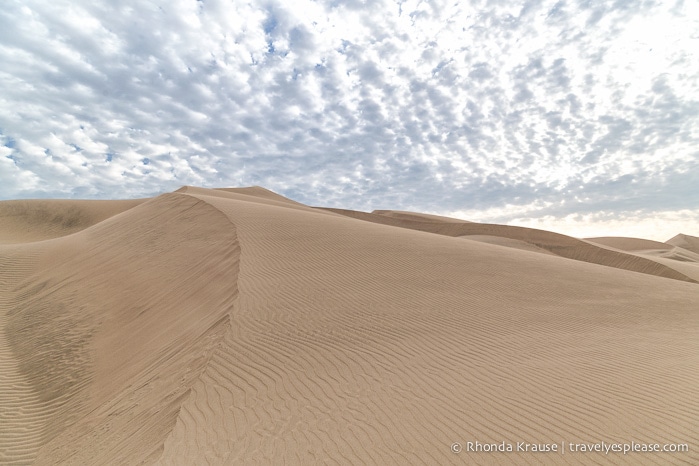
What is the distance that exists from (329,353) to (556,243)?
31.3 metres

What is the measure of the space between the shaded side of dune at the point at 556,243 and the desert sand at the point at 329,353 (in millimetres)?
10473

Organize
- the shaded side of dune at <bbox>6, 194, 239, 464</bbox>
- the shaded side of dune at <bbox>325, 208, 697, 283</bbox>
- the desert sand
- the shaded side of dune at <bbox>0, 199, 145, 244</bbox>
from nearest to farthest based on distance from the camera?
1. the desert sand
2. the shaded side of dune at <bbox>6, 194, 239, 464</bbox>
3. the shaded side of dune at <bbox>325, 208, 697, 283</bbox>
4. the shaded side of dune at <bbox>0, 199, 145, 244</bbox>

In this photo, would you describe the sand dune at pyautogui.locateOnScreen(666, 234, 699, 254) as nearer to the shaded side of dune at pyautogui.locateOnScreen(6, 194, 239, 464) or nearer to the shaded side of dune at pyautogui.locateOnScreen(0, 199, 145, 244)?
the shaded side of dune at pyautogui.locateOnScreen(6, 194, 239, 464)

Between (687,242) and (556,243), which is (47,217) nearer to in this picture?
(556,243)

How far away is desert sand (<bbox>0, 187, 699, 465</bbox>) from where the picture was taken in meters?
4.05

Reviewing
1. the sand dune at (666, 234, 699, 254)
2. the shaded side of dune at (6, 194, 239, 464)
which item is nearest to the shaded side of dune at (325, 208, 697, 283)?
the shaded side of dune at (6, 194, 239, 464)

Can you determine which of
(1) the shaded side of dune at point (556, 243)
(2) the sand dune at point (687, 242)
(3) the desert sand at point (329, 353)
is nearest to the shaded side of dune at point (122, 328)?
(3) the desert sand at point (329, 353)

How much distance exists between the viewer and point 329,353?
6117mm

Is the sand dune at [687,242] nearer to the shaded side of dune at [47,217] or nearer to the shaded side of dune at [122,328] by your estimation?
the shaded side of dune at [122,328]

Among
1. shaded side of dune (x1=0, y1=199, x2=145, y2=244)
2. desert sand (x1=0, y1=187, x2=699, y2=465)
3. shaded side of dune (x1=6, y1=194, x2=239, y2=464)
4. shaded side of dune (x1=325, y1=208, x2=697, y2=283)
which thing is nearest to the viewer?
desert sand (x1=0, y1=187, x2=699, y2=465)

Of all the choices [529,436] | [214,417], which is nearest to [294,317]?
[214,417]

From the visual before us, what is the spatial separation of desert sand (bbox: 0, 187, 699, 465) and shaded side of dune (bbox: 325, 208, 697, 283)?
10473 mm

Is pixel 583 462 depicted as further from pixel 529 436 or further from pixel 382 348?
pixel 382 348

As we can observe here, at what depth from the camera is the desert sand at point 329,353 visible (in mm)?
4047
